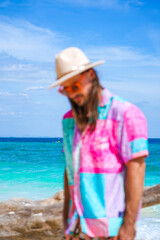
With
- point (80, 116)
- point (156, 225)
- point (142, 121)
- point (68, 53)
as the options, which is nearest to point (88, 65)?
point (68, 53)

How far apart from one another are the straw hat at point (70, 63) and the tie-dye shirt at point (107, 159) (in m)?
0.17

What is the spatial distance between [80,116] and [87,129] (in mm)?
78

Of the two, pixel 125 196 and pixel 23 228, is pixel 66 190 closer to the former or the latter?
pixel 125 196

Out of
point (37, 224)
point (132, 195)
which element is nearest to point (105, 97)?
point (132, 195)

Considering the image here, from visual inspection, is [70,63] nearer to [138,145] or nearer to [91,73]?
[91,73]

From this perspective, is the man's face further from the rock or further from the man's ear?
the rock

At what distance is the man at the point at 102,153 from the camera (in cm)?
160

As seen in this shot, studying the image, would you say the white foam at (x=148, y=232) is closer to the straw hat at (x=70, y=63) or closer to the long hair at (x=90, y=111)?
the long hair at (x=90, y=111)

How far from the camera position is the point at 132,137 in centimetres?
159

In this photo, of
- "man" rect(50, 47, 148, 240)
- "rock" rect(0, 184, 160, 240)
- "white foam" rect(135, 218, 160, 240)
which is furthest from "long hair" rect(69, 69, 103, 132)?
"white foam" rect(135, 218, 160, 240)

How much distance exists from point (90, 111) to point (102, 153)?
8.1 inches

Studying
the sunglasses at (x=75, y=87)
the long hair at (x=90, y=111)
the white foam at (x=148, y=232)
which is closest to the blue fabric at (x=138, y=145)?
the long hair at (x=90, y=111)

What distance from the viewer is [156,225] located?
7.30m

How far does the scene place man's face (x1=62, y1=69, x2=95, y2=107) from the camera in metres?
1.67
